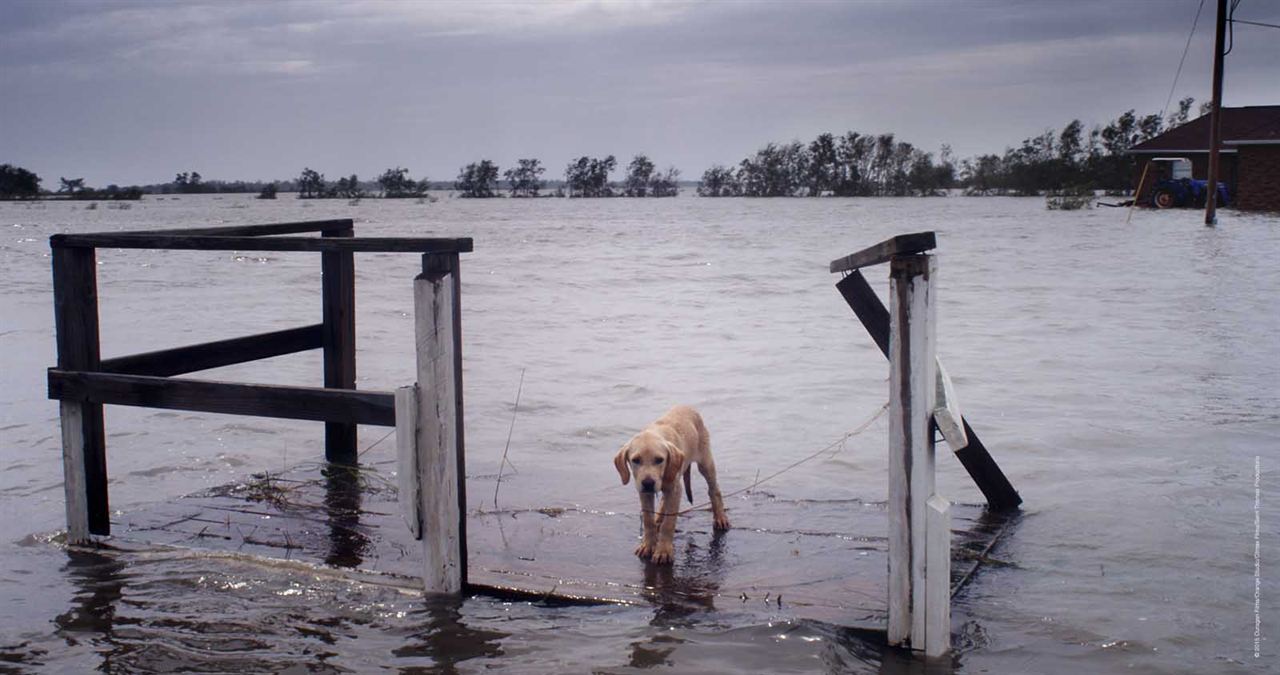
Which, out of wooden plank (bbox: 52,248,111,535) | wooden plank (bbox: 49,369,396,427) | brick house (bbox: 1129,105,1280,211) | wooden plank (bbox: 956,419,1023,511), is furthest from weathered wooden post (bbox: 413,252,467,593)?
brick house (bbox: 1129,105,1280,211)

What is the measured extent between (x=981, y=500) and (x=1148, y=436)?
3.22 m

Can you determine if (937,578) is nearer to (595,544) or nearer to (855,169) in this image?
(595,544)

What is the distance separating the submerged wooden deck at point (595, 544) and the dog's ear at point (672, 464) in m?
0.47

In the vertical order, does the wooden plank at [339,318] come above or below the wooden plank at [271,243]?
below

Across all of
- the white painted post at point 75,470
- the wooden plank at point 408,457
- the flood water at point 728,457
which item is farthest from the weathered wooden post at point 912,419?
the white painted post at point 75,470

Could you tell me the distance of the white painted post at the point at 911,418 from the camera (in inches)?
178

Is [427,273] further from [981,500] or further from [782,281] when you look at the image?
[782,281]

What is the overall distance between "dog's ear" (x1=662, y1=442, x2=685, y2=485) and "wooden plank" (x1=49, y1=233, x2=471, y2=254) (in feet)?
4.72

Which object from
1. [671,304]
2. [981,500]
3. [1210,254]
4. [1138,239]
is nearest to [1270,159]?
[1138,239]

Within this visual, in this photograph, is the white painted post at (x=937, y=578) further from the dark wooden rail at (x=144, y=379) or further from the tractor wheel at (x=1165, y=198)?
the tractor wheel at (x=1165, y=198)

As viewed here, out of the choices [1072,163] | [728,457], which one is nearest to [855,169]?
[1072,163]

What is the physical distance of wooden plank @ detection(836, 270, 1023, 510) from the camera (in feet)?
20.6

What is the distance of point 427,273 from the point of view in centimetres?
519

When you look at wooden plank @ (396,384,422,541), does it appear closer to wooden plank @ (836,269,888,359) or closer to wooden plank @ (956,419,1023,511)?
wooden plank @ (836,269,888,359)
